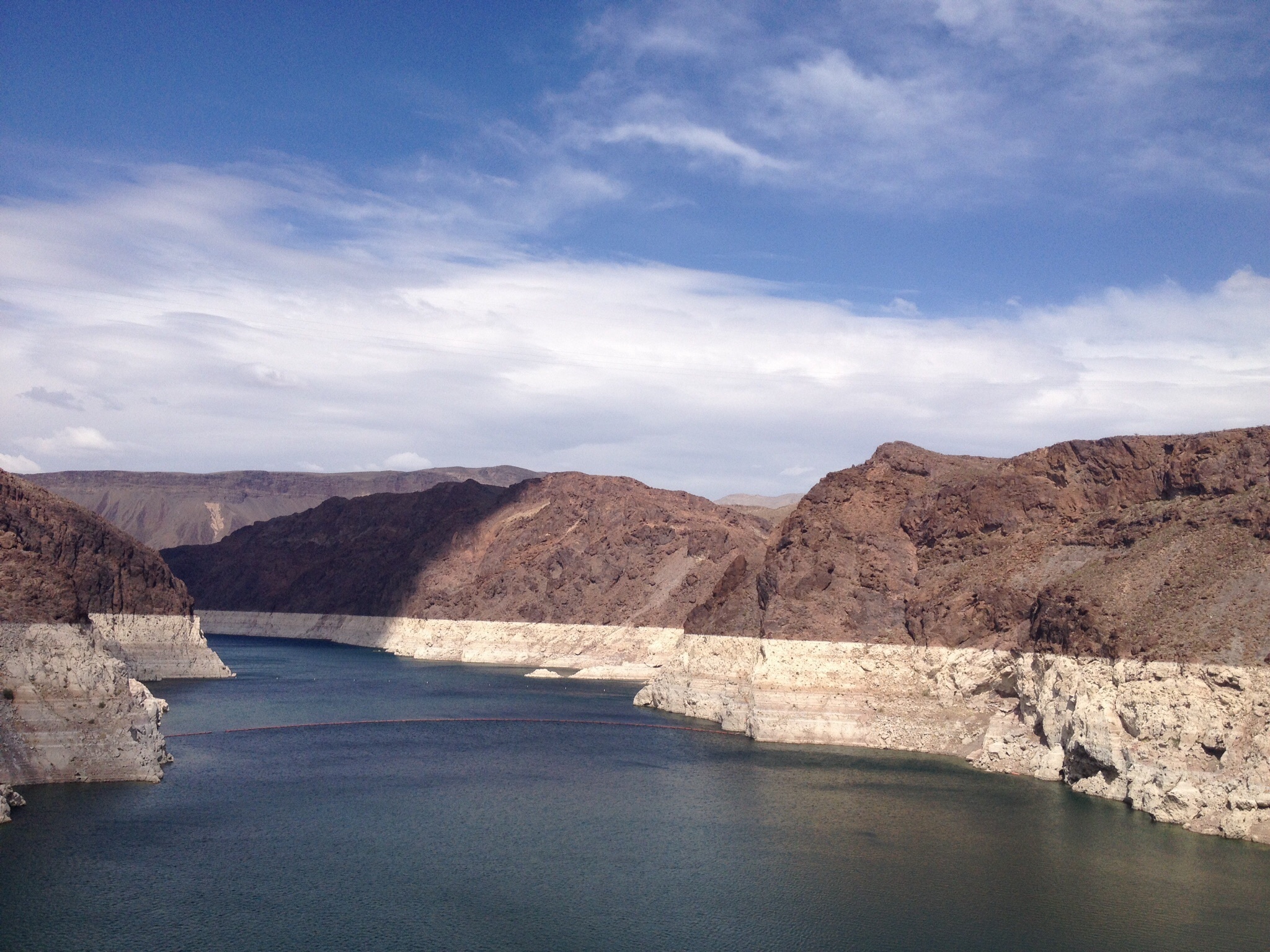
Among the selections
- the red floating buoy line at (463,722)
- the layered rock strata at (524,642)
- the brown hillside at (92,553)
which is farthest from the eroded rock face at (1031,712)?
the brown hillside at (92,553)

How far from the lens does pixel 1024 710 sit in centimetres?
4744

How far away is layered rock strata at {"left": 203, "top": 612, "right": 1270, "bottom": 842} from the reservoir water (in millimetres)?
1105

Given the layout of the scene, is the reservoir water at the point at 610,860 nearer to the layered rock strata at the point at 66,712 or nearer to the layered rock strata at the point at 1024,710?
the layered rock strata at the point at 66,712

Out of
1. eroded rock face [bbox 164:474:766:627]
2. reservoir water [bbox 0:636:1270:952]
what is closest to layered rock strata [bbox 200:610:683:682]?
eroded rock face [bbox 164:474:766:627]

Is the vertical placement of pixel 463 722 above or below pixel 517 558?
below

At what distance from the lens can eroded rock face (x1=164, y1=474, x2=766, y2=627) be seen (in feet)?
403

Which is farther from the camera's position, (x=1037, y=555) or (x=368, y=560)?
(x=368, y=560)

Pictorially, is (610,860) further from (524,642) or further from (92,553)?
(524,642)

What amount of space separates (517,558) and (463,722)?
77.4m

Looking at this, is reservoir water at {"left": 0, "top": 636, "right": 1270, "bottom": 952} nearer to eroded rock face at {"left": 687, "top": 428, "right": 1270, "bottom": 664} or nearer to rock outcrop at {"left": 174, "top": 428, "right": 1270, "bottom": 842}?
rock outcrop at {"left": 174, "top": 428, "right": 1270, "bottom": 842}

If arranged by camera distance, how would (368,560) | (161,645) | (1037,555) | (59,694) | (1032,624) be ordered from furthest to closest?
1. (368,560)
2. (161,645)
3. (1037,555)
4. (1032,624)
5. (59,694)

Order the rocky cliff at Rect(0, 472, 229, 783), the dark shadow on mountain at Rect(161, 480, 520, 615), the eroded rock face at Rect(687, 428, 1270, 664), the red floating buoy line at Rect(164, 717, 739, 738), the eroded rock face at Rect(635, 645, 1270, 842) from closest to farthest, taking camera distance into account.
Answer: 1. the eroded rock face at Rect(635, 645, 1270, 842)
2. the rocky cliff at Rect(0, 472, 229, 783)
3. the eroded rock face at Rect(687, 428, 1270, 664)
4. the red floating buoy line at Rect(164, 717, 739, 738)
5. the dark shadow on mountain at Rect(161, 480, 520, 615)

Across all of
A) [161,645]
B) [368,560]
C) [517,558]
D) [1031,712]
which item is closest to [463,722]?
[161,645]

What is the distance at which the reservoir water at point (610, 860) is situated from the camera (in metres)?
26.8
